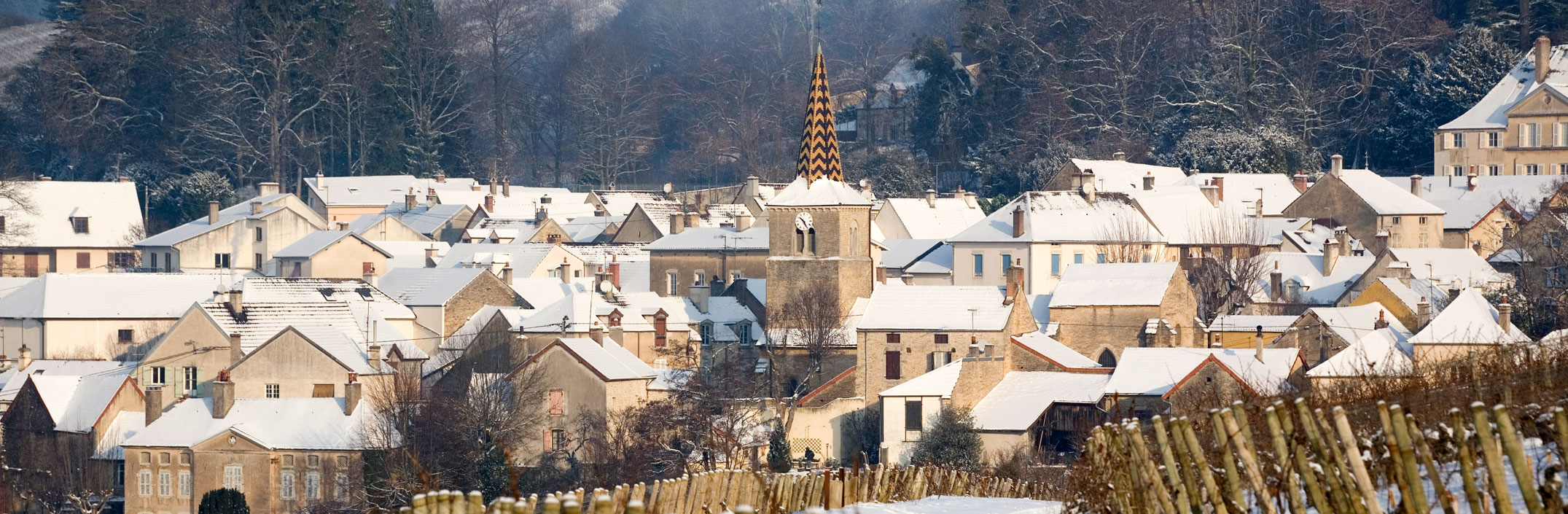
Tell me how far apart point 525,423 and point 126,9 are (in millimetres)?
54303

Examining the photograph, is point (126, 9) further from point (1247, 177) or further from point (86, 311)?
point (1247, 177)

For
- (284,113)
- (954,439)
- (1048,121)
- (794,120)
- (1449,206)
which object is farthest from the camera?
(794,120)

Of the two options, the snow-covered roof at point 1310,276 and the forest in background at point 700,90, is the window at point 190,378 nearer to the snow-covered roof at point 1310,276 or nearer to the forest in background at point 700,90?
the snow-covered roof at point 1310,276

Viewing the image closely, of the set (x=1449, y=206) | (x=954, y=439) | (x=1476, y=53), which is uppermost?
(x=1476, y=53)

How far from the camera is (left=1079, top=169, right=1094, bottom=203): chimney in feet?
195

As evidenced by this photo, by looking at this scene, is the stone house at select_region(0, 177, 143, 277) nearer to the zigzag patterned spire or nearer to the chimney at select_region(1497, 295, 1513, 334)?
the zigzag patterned spire

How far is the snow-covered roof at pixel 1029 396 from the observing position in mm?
39938

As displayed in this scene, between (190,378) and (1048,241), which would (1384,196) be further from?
(190,378)

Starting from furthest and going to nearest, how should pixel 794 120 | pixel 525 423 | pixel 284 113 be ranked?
pixel 794 120
pixel 284 113
pixel 525 423

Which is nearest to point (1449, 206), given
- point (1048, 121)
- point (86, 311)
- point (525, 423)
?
point (1048, 121)

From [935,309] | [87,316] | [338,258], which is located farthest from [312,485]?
[338,258]

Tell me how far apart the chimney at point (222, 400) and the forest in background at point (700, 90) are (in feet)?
112

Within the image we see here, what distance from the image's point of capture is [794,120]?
9881 cm

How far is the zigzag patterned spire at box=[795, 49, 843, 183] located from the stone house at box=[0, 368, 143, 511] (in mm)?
17580
